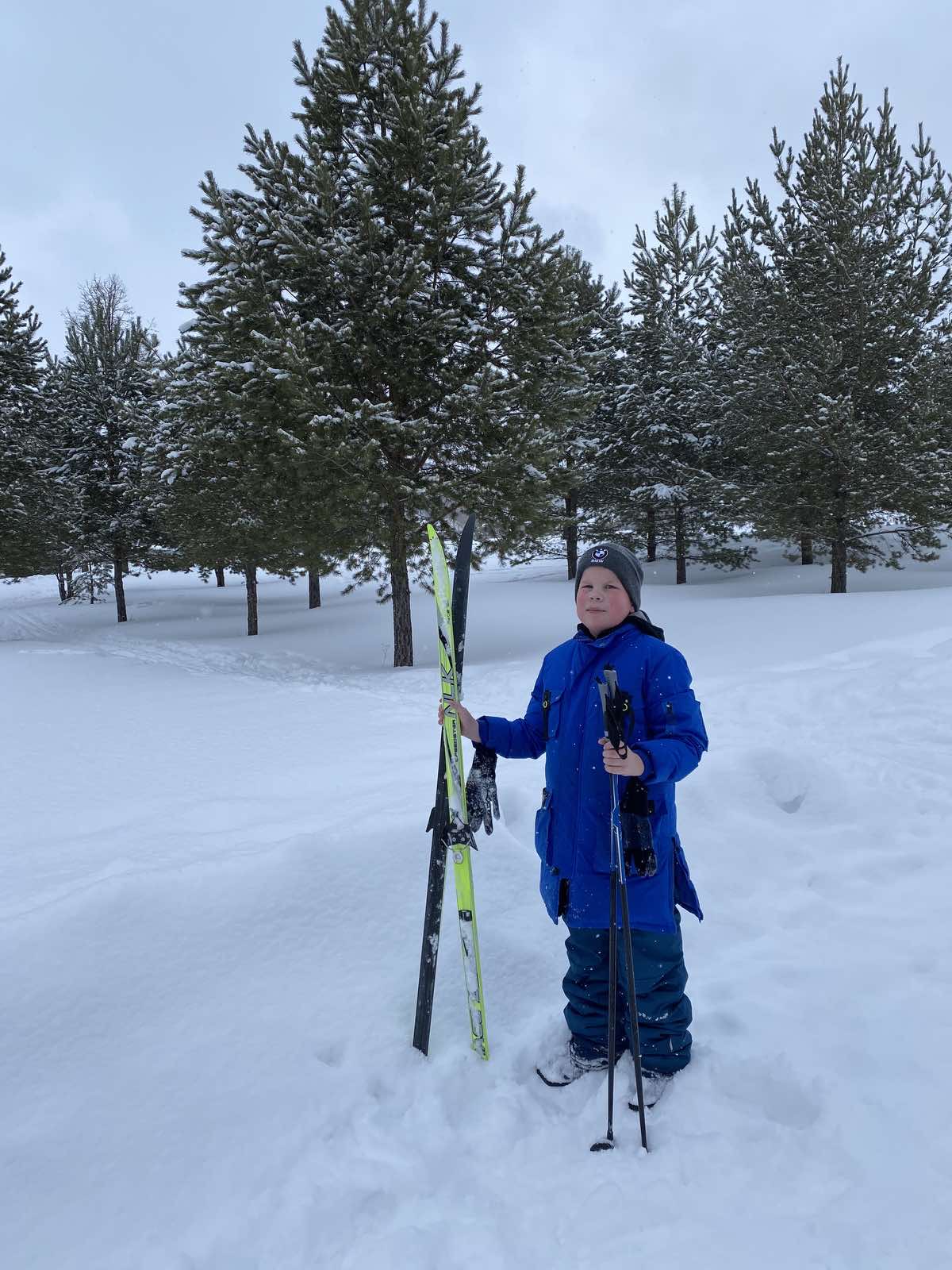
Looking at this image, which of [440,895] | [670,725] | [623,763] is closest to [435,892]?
[440,895]

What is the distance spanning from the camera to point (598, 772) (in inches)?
97.0

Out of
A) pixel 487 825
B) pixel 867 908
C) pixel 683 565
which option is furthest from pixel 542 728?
pixel 683 565

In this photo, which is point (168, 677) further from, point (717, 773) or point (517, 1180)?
point (517, 1180)

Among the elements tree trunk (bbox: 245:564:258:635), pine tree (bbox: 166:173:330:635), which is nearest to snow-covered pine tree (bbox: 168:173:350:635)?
pine tree (bbox: 166:173:330:635)

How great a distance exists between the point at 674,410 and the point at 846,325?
5620 millimetres

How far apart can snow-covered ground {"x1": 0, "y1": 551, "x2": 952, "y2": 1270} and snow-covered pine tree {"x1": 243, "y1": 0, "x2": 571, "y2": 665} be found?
6396mm

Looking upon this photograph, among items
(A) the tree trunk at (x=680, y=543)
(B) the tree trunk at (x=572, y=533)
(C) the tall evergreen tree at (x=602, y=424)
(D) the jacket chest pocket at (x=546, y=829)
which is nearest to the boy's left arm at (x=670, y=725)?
(D) the jacket chest pocket at (x=546, y=829)

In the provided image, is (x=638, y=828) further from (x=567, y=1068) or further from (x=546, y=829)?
(x=567, y=1068)

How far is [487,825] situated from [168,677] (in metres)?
10.2

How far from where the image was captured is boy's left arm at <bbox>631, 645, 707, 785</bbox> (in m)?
2.20

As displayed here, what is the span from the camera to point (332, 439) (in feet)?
33.5

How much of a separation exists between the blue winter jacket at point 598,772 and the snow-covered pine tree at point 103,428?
21562 millimetres

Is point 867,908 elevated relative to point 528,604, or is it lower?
lower

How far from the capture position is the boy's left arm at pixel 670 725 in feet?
7.21
